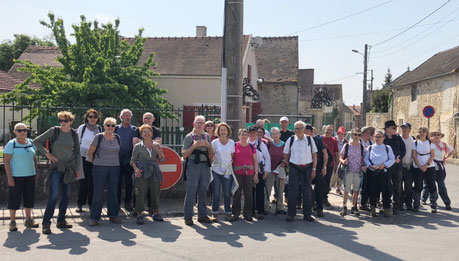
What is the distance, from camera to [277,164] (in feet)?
26.7

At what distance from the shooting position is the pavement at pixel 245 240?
18.1 ft

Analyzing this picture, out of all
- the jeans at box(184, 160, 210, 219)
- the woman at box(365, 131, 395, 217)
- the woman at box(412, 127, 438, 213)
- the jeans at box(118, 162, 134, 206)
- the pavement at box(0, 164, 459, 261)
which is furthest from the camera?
the woman at box(412, 127, 438, 213)

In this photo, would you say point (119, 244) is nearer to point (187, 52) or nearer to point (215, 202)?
point (215, 202)

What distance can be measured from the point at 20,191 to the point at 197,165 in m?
2.81

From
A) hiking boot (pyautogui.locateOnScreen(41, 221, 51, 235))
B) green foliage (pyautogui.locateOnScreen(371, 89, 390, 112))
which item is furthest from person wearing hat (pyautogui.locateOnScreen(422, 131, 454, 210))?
green foliage (pyautogui.locateOnScreen(371, 89, 390, 112))

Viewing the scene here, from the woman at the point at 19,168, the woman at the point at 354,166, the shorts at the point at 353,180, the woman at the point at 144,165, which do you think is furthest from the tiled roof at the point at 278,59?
the woman at the point at 19,168

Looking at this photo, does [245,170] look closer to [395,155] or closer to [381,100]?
[395,155]

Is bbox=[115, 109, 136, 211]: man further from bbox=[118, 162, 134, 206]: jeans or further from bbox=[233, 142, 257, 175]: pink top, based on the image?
bbox=[233, 142, 257, 175]: pink top

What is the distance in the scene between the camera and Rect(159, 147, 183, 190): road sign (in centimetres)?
864

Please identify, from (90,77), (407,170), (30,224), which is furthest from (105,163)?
(90,77)

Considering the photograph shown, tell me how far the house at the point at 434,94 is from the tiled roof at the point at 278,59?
954 centimetres

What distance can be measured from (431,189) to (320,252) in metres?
4.34

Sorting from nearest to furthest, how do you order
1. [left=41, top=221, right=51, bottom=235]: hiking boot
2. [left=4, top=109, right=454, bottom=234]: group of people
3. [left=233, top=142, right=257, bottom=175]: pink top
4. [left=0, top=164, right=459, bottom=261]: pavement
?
[left=0, top=164, right=459, bottom=261]: pavement < [left=41, top=221, right=51, bottom=235]: hiking boot < [left=4, top=109, right=454, bottom=234]: group of people < [left=233, top=142, right=257, bottom=175]: pink top

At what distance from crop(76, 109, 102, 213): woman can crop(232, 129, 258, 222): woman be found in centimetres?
258
